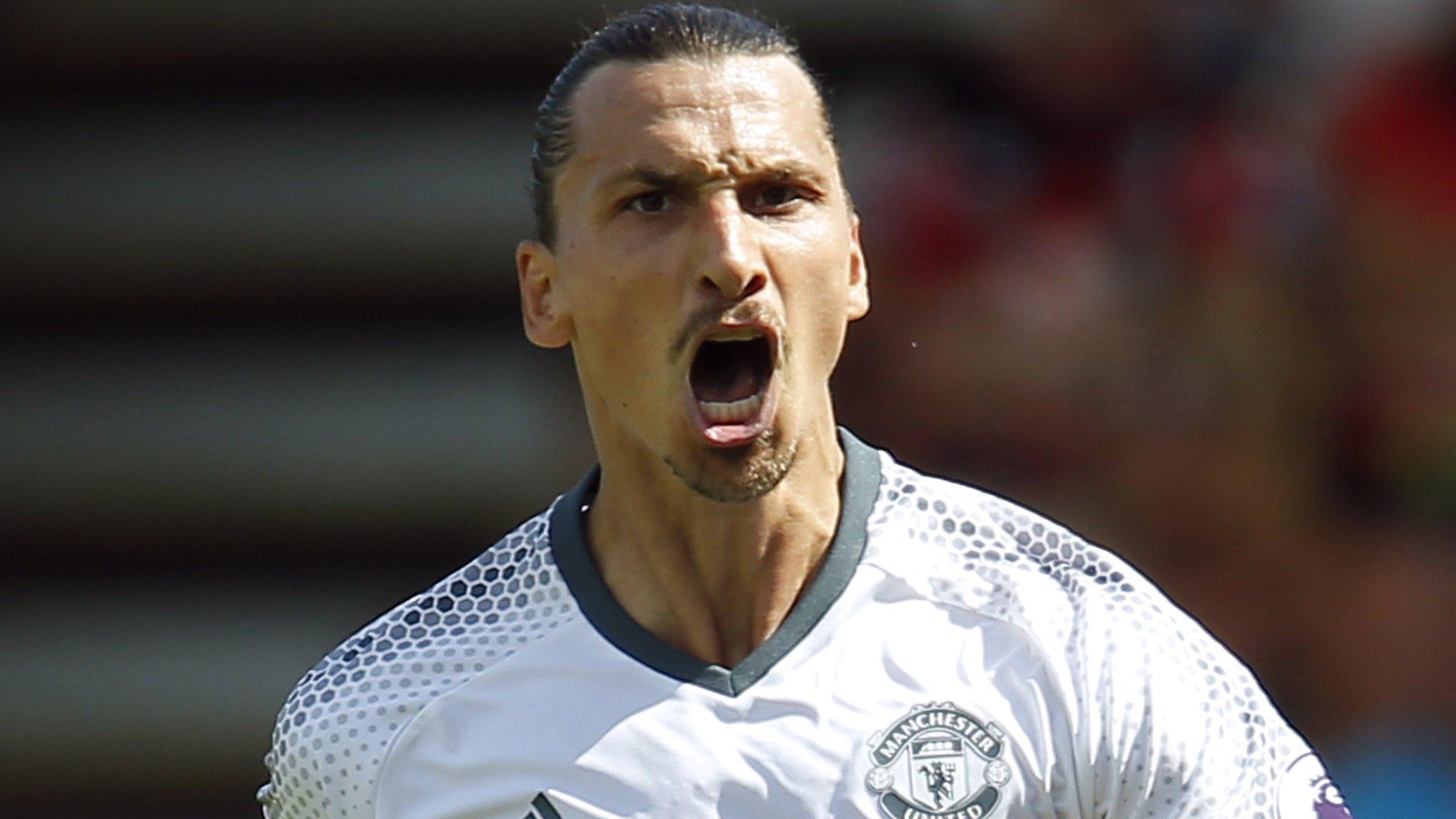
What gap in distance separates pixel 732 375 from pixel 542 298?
0.40 metres

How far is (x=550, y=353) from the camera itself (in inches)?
278

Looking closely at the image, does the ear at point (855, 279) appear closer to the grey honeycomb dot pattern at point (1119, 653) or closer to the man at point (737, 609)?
the man at point (737, 609)

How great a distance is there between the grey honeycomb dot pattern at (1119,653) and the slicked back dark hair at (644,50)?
2.06ft

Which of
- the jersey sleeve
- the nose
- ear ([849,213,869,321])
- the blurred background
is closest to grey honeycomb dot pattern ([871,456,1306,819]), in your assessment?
the jersey sleeve

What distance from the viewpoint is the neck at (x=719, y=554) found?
343 cm

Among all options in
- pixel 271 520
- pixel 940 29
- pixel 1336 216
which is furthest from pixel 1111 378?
pixel 271 520

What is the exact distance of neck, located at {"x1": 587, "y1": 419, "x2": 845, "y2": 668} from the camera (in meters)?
3.43

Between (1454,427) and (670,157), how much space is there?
3746 mm

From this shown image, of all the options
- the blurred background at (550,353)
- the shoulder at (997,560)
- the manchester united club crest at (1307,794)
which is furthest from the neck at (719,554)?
the blurred background at (550,353)

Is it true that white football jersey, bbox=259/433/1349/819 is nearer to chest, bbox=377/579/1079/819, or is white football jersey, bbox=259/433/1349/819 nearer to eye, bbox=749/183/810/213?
chest, bbox=377/579/1079/819

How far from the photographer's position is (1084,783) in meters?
3.13

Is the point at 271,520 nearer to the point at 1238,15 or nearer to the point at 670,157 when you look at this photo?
the point at 1238,15

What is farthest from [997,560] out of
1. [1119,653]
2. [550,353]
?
[550,353]

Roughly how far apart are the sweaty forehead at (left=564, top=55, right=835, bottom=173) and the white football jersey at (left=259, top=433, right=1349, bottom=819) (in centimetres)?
50
